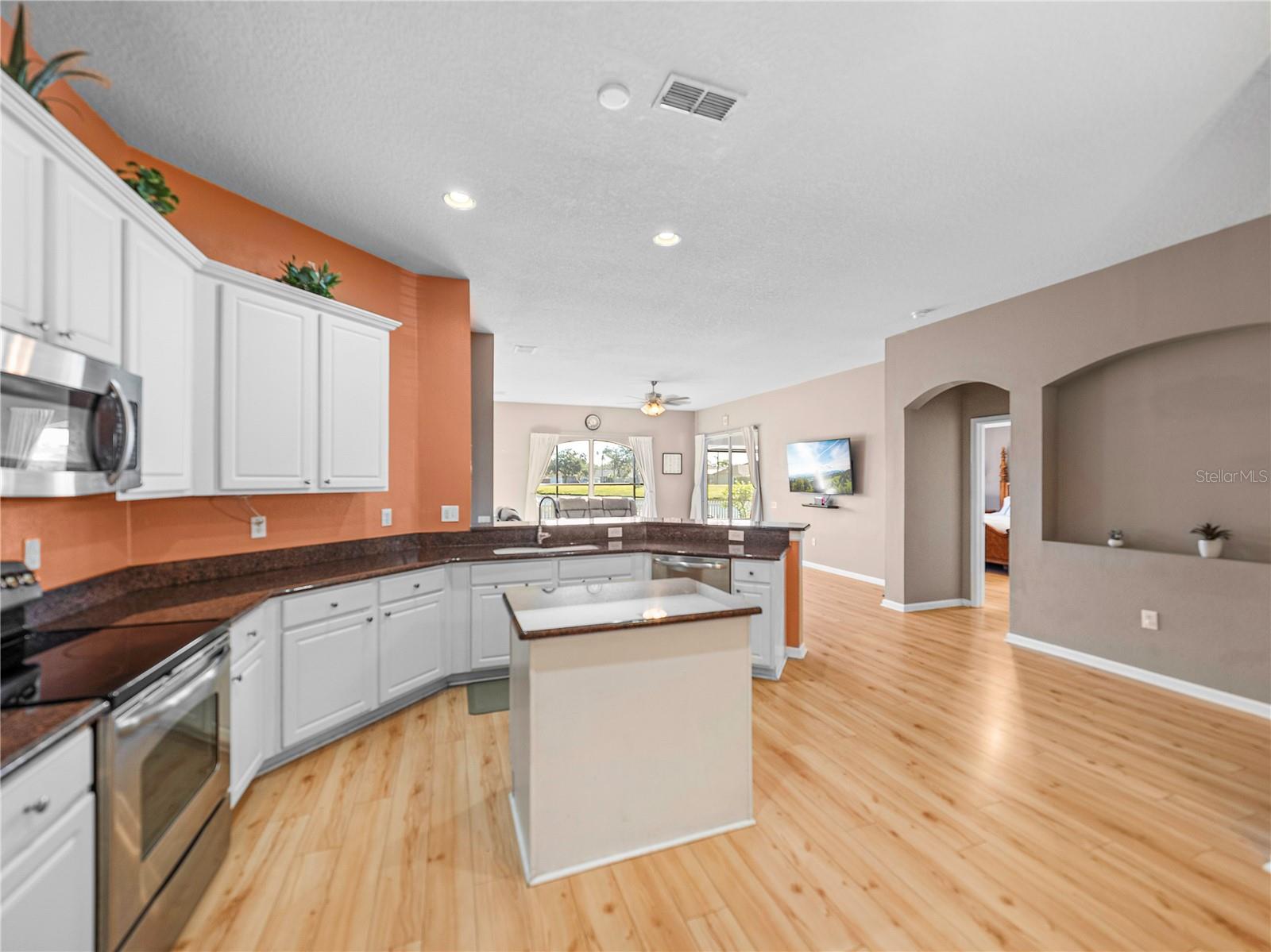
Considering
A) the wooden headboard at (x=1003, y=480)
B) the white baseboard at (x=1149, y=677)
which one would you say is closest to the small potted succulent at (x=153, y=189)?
the white baseboard at (x=1149, y=677)

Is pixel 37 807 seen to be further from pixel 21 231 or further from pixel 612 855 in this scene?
pixel 612 855

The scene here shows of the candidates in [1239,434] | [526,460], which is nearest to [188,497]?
[1239,434]

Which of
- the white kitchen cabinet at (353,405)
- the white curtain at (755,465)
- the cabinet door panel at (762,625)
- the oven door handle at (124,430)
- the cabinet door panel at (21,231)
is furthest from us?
the white curtain at (755,465)

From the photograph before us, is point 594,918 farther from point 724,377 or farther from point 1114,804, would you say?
point 724,377

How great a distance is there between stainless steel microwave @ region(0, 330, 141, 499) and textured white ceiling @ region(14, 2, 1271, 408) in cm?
119

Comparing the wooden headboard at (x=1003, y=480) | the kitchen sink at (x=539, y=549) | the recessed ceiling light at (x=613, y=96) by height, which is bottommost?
the kitchen sink at (x=539, y=549)

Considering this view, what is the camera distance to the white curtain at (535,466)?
9.73 m

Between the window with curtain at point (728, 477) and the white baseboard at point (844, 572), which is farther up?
the window with curtain at point (728, 477)

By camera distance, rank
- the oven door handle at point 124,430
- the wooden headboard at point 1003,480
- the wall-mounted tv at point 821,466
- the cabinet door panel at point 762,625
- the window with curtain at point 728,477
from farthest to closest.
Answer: the window with curtain at point 728,477
the wooden headboard at point 1003,480
the wall-mounted tv at point 821,466
the cabinet door panel at point 762,625
the oven door handle at point 124,430

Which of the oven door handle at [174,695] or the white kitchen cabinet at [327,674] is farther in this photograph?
the white kitchen cabinet at [327,674]

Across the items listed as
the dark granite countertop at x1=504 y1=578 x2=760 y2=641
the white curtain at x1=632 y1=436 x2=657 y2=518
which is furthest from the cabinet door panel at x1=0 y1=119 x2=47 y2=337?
the white curtain at x1=632 y1=436 x2=657 y2=518

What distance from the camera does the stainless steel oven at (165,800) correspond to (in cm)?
125

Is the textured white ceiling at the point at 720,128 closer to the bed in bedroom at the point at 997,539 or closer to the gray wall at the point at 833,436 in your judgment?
the gray wall at the point at 833,436

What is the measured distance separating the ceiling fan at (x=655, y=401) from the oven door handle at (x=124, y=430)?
6024mm
